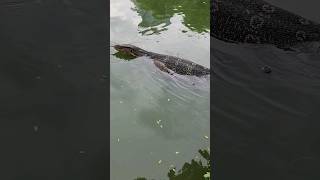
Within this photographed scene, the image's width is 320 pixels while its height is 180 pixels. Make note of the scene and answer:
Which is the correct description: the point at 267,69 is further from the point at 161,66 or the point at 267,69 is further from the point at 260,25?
the point at 161,66

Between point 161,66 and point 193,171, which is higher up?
point 161,66

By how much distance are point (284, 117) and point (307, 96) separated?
916 millimetres

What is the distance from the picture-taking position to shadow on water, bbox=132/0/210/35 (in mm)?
11742

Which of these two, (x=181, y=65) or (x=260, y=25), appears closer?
(x=181, y=65)

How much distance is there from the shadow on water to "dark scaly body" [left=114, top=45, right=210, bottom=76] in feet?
3.23

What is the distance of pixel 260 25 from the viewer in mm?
11188

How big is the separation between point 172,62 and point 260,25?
2.76 meters

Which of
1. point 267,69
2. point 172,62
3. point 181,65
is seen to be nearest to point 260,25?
point 267,69

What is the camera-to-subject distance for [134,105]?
8.69m

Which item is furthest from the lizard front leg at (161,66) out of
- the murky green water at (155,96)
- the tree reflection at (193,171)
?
the tree reflection at (193,171)
